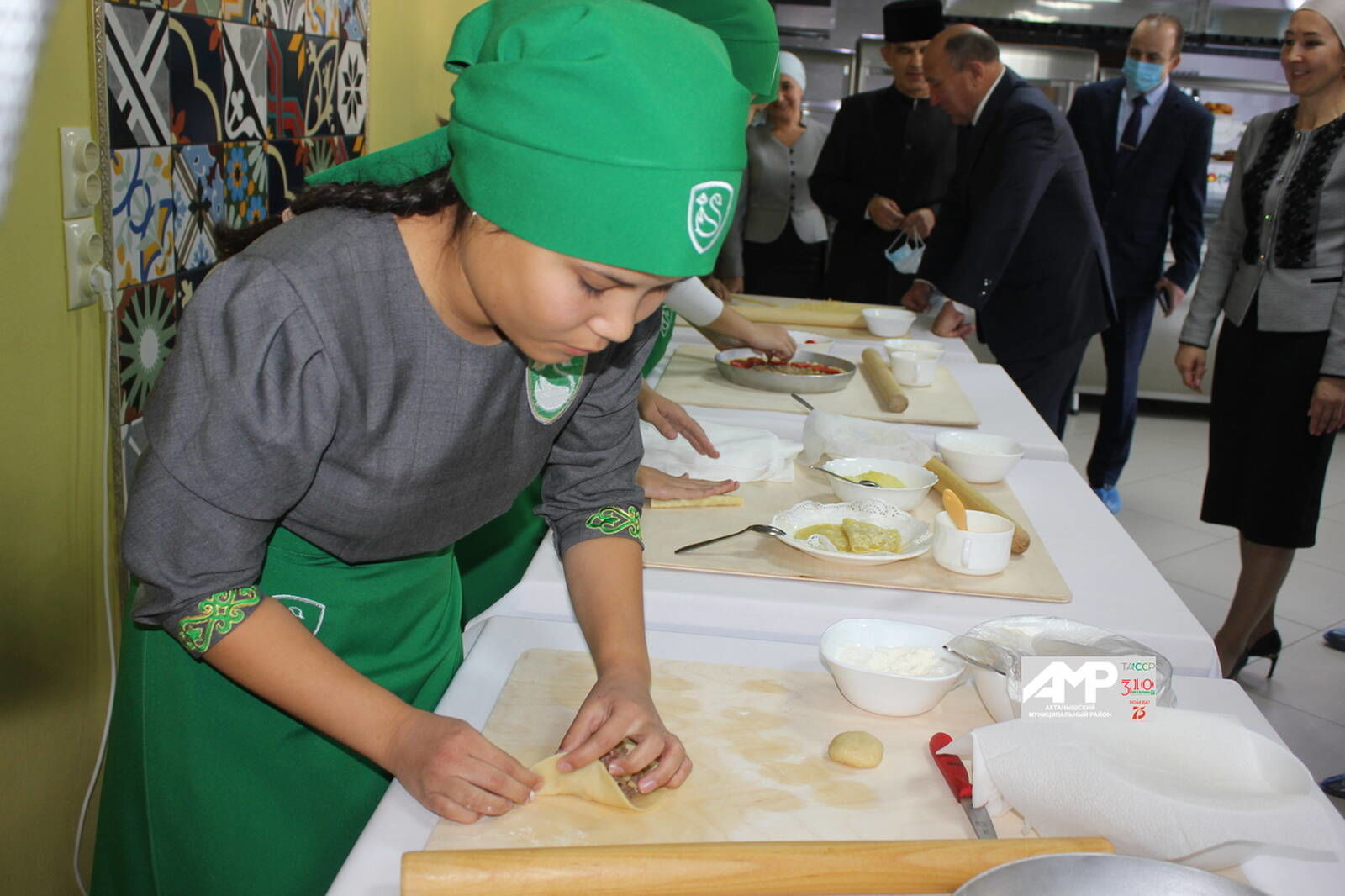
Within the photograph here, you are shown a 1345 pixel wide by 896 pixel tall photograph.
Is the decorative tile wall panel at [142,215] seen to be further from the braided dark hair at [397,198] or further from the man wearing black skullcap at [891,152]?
the man wearing black skullcap at [891,152]

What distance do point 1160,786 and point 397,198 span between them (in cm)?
79

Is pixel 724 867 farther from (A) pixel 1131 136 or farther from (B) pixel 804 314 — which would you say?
(A) pixel 1131 136

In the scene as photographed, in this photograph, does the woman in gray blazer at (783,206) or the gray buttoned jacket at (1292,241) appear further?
the woman in gray blazer at (783,206)

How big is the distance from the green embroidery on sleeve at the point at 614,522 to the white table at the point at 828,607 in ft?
0.30

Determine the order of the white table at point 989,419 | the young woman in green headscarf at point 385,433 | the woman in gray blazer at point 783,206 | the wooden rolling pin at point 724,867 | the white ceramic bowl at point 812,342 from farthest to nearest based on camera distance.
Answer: the woman in gray blazer at point 783,206, the white ceramic bowl at point 812,342, the white table at point 989,419, the young woman in green headscarf at point 385,433, the wooden rolling pin at point 724,867

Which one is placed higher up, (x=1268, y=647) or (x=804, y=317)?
(x=804, y=317)

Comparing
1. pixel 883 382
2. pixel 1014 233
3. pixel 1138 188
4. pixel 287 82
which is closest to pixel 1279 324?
pixel 1014 233

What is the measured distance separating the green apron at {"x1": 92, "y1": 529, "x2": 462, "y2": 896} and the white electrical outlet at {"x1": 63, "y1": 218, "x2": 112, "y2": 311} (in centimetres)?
66

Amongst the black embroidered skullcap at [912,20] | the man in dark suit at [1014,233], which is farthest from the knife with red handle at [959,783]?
the black embroidered skullcap at [912,20]

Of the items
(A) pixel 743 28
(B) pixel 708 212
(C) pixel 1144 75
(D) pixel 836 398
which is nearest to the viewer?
(B) pixel 708 212

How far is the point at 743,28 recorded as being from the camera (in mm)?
1816

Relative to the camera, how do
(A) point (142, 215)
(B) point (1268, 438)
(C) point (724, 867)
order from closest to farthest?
(C) point (724, 867)
(A) point (142, 215)
(B) point (1268, 438)

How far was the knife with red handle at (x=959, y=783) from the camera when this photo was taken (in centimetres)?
88

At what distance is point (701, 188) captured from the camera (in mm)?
858
